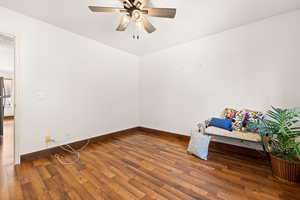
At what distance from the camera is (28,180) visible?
1516 mm

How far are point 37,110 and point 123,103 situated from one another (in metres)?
1.95

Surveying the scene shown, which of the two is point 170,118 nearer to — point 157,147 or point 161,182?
point 157,147

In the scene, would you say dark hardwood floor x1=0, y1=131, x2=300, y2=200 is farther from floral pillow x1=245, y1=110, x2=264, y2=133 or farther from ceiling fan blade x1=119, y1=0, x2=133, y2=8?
ceiling fan blade x1=119, y1=0, x2=133, y2=8

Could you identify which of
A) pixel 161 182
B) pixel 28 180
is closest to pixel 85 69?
pixel 28 180

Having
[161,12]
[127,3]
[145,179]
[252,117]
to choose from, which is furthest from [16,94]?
[252,117]

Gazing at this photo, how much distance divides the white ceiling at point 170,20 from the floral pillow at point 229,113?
174 centimetres

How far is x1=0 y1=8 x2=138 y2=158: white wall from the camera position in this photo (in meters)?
1.96

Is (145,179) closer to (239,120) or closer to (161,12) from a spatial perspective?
(239,120)

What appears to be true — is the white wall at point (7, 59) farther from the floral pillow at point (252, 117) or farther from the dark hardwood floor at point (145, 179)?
the floral pillow at point (252, 117)

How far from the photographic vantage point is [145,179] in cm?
154

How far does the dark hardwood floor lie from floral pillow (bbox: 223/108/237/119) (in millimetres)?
754

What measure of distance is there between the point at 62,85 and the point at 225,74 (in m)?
3.52

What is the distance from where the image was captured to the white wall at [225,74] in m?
2.00

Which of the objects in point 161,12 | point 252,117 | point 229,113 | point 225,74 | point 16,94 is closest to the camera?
point 161,12
